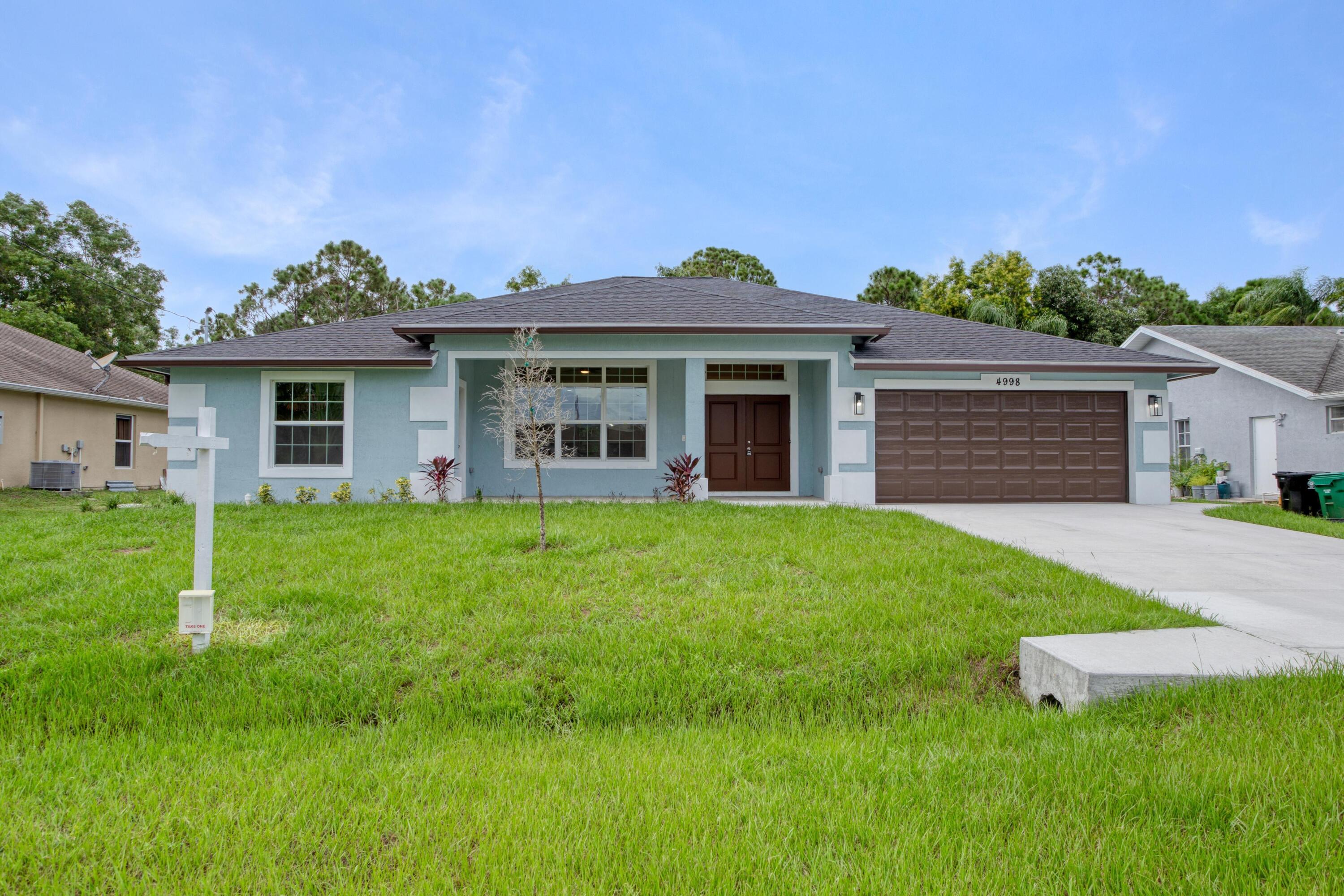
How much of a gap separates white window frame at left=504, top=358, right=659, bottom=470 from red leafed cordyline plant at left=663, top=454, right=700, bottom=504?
1273 mm

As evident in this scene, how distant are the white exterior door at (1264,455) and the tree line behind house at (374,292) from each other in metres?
8.03

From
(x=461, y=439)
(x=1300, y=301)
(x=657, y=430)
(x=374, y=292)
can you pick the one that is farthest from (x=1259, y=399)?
(x=374, y=292)

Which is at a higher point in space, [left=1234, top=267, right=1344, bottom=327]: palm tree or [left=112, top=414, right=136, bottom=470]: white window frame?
[left=1234, top=267, right=1344, bottom=327]: palm tree

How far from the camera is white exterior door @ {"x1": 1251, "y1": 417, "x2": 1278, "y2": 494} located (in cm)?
1470

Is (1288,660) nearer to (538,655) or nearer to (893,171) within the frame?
(538,655)

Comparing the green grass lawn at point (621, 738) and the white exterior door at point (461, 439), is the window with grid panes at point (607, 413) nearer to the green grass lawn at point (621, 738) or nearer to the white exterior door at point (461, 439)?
the white exterior door at point (461, 439)

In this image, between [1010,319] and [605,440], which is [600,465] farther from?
[1010,319]

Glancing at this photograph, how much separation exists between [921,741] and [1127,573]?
12.9 feet

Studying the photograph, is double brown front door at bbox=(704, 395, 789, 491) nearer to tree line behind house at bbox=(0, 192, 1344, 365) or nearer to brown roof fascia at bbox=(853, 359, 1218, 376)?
brown roof fascia at bbox=(853, 359, 1218, 376)

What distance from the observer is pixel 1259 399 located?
49.3 ft

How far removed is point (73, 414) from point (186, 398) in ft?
32.4

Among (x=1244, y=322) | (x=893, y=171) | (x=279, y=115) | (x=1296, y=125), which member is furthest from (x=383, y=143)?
(x=1244, y=322)

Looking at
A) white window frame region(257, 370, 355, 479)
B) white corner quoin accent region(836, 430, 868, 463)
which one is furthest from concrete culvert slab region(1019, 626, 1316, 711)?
white window frame region(257, 370, 355, 479)

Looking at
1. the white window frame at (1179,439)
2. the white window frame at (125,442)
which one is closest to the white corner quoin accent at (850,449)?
the white window frame at (1179,439)
